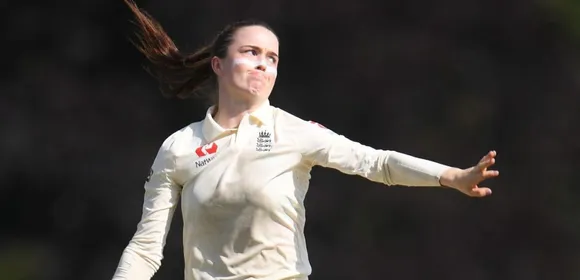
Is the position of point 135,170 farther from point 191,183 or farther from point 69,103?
point 191,183

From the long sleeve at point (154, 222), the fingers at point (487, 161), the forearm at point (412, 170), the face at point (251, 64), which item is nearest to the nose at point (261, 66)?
the face at point (251, 64)

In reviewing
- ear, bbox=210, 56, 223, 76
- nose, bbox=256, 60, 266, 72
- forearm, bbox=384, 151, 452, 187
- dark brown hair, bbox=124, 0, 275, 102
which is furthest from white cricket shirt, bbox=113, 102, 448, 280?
dark brown hair, bbox=124, 0, 275, 102

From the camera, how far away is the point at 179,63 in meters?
4.35

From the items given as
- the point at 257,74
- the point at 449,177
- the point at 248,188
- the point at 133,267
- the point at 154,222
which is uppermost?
the point at 257,74

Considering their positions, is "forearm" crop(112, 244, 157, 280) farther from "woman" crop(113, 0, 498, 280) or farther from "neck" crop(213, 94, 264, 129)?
"neck" crop(213, 94, 264, 129)

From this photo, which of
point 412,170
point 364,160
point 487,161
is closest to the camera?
point 487,161

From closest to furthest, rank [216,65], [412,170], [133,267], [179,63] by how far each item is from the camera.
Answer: [412,170]
[133,267]
[216,65]
[179,63]

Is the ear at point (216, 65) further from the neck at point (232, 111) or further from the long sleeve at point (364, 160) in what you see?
the long sleeve at point (364, 160)

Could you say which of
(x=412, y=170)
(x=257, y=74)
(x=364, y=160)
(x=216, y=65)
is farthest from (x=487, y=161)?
(x=216, y=65)

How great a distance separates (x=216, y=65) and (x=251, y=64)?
0.63ft

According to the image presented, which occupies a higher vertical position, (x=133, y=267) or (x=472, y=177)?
(x=472, y=177)

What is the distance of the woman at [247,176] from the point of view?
374 cm

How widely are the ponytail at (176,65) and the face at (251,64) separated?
198mm

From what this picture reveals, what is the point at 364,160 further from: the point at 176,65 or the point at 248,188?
the point at 176,65
